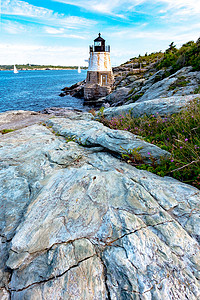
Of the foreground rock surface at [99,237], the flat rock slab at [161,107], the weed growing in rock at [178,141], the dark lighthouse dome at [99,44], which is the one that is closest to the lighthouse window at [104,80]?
the dark lighthouse dome at [99,44]

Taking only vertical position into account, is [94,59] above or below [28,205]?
above

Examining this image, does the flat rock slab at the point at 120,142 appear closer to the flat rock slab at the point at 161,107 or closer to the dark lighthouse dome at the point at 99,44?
the flat rock slab at the point at 161,107

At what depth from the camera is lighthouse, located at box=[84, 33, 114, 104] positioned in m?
41.0

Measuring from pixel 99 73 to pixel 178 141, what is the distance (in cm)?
4205

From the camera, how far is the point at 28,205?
12.3 feet

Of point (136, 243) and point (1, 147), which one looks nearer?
point (136, 243)

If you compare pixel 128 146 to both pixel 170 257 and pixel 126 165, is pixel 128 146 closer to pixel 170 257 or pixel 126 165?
pixel 126 165

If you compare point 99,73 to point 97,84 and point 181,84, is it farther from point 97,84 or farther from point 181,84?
point 181,84

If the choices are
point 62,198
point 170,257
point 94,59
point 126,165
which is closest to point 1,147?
point 62,198

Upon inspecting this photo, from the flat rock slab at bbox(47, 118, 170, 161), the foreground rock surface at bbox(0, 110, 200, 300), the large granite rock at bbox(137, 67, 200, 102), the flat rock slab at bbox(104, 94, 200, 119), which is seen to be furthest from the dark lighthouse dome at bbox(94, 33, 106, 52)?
the foreground rock surface at bbox(0, 110, 200, 300)

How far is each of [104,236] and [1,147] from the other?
576cm

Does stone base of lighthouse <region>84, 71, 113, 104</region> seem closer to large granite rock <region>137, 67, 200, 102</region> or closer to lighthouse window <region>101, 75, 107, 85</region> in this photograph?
lighthouse window <region>101, 75, 107, 85</region>

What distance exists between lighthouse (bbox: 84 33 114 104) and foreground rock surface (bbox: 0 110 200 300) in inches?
1529

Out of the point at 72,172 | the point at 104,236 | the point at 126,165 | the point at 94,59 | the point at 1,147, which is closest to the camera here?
the point at 104,236
